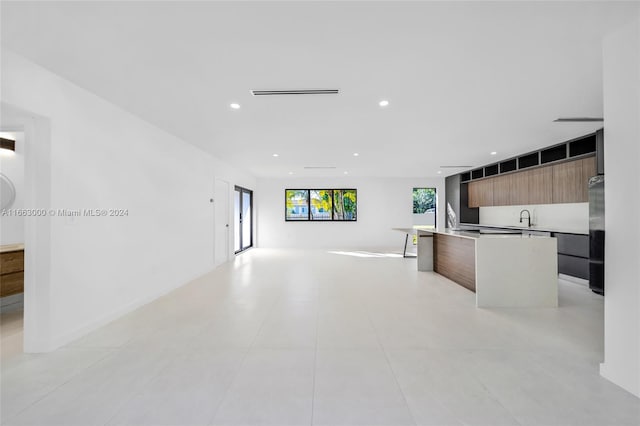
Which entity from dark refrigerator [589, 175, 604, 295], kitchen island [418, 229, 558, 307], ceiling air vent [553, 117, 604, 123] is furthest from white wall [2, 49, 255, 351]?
dark refrigerator [589, 175, 604, 295]

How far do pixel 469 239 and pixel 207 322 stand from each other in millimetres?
3969

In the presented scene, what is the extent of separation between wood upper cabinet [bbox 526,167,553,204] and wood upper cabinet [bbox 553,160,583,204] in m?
0.12

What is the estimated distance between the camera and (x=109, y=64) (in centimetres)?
224

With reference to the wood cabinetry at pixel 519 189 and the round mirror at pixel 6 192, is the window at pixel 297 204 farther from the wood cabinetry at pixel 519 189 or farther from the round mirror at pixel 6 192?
the round mirror at pixel 6 192

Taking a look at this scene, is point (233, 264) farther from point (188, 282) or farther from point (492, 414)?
point (492, 414)

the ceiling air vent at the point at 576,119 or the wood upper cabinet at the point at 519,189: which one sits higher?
the ceiling air vent at the point at 576,119

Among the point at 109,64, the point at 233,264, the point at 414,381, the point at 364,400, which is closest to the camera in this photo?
the point at 364,400

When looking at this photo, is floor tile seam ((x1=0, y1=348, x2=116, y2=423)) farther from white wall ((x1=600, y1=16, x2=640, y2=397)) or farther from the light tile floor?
white wall ((x1=600, y1=16, x2=640, y2=397))

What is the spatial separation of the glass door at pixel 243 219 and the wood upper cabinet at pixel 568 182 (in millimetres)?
7506

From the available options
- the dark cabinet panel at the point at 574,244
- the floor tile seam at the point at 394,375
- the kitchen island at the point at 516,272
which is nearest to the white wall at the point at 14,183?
the floor tile seam at the point at 394,375

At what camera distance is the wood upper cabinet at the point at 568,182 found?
15.8ft

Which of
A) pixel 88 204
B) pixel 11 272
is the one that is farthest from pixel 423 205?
pixel 11 272

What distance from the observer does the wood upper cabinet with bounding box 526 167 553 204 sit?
17.9ft

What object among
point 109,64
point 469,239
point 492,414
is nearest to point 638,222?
point 492,414
